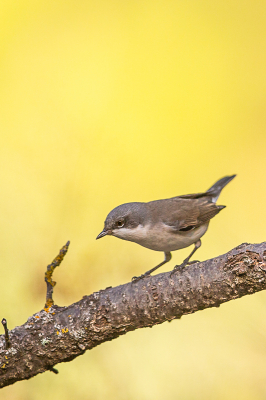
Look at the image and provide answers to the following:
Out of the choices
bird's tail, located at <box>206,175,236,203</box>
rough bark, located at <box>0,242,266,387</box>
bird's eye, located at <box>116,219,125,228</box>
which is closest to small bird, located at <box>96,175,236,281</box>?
bird's eye, located at <box>116,219,125,228</box>

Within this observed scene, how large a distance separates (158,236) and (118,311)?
83cm

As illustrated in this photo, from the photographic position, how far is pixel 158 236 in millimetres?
2883

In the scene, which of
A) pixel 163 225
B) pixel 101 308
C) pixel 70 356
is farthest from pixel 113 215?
pixel 70 356

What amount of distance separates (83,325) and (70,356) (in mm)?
283

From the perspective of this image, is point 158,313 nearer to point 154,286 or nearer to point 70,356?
point 154,286

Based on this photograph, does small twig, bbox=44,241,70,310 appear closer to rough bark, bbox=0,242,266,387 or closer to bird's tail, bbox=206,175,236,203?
rough bark, bbox=0,242,266,387

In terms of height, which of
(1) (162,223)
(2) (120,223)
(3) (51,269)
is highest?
(2) (120,223)

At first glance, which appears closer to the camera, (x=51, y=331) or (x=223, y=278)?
(x=223, y=278)

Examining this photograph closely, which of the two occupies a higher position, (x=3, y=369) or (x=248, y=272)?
(x=3, y=369)

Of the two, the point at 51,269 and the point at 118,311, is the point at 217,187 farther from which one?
the point at 51,269

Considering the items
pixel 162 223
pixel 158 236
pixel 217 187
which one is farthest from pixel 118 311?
pixel 217 187

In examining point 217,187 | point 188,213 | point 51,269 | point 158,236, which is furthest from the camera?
point 217,187

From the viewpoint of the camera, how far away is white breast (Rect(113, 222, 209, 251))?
2889mm

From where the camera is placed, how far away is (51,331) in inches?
91.4
